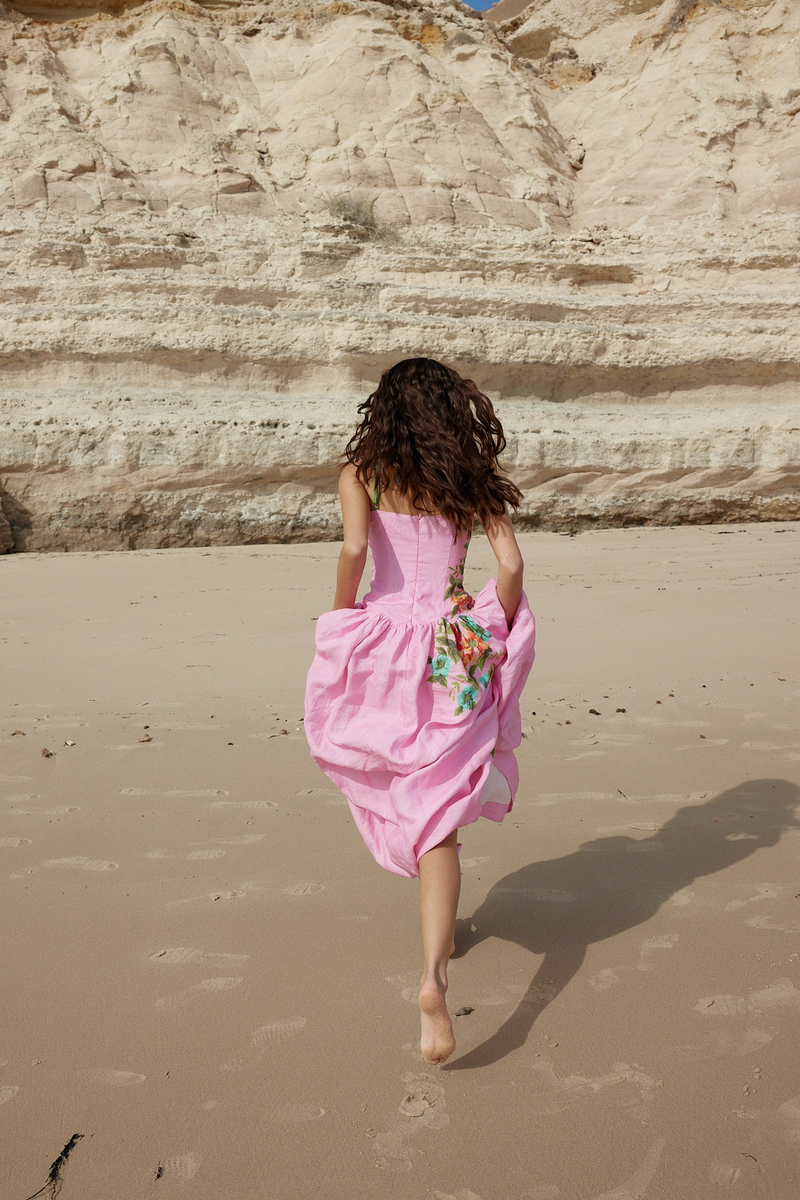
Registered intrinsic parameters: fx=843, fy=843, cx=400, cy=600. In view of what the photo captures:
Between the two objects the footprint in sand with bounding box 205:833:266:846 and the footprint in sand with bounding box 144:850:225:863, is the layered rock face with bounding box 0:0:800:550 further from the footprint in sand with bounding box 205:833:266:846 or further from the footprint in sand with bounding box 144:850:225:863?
the footprint in sand with bounding box 144:850:225:863

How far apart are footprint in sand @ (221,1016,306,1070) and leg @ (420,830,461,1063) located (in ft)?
1.10

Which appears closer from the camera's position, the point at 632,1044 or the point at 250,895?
the point at 632,1044

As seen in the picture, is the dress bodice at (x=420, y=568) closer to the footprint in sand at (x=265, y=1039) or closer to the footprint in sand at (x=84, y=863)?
the footprint in sand at (x=265, y=1039)

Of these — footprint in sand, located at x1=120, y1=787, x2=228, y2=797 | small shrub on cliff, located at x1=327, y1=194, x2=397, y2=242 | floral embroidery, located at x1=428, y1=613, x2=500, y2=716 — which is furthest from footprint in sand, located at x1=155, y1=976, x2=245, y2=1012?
small shrub on cliff, located at x1=327, y1=194, x2=397, y2=242

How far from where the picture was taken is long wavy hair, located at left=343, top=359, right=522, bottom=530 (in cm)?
229

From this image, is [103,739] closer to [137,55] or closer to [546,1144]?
[546,1144]

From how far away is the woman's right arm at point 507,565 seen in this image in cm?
226

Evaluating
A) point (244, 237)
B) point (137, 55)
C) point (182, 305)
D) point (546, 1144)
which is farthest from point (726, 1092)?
point (137, 55)

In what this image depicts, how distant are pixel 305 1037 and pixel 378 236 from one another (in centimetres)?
1184

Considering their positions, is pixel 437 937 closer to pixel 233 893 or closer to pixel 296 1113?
pixel 296 1113

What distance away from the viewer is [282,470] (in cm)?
914

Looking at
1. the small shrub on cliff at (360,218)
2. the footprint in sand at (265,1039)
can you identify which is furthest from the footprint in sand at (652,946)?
the small shrub on cliff at (360,218)

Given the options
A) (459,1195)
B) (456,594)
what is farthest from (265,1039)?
(456,594)

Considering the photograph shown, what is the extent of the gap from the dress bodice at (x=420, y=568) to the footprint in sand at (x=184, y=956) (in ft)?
3.39
